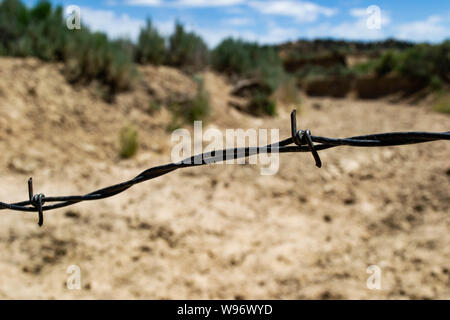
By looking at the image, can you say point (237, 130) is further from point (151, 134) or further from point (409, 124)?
point (409, 124)

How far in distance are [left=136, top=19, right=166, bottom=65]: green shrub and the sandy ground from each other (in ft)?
8.66

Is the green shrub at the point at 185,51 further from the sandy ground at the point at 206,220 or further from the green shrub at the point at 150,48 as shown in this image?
the sandy ground at the point at 206,220

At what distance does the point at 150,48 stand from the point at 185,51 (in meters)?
0.93

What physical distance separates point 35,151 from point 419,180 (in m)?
4.27

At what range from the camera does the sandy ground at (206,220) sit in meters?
2.77

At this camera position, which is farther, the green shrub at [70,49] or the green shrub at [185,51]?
the green shrub at [185,51]

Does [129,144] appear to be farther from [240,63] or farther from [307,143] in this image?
[240,63]

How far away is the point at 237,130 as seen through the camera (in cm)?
659

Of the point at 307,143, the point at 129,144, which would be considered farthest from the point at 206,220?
the point at 307,143

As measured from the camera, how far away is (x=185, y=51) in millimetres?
8820

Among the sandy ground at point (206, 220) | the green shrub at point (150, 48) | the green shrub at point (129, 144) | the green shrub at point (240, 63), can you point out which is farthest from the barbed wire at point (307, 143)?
the green shrub at point (240, 63)

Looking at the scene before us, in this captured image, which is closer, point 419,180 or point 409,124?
point 419,180

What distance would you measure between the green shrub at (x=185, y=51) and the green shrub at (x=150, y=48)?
15.2 inches
